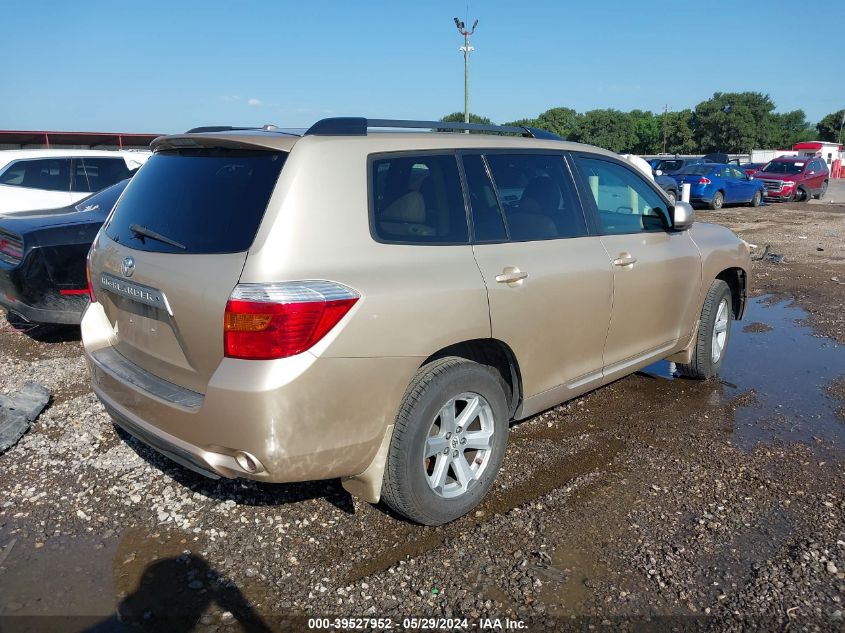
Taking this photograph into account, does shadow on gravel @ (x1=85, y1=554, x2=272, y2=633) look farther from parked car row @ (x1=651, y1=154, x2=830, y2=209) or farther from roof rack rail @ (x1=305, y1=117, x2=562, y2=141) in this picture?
parked car row @ (x1=651, y1=154, x2=830, y2=209)

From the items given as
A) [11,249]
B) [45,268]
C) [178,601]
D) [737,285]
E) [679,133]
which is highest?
[679,133]

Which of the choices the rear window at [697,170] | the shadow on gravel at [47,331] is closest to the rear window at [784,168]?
the rear window at [697,170]

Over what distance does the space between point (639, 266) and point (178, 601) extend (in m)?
3.13

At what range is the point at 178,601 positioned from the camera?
2637 millimetres

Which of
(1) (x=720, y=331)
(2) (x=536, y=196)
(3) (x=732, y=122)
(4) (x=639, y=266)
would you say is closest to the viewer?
(2) (x=536, y=196)

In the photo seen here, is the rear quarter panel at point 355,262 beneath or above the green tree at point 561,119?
beneath

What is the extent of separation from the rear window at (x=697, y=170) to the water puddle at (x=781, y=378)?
1537 centimetres

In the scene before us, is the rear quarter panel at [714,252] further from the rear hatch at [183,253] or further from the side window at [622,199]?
the rear hatch at [183,253]

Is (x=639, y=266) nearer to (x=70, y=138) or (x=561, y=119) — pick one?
(x=70, y=138)

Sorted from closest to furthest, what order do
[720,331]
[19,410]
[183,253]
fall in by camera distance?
1. [183,253]
2. [19,410]
3. [720,331]

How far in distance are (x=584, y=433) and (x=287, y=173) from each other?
270cm

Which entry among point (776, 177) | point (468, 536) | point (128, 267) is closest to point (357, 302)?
point (128, 267)

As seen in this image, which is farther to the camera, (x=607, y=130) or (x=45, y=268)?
(x=607, y=130)

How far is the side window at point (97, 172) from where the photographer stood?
9.12 meters
